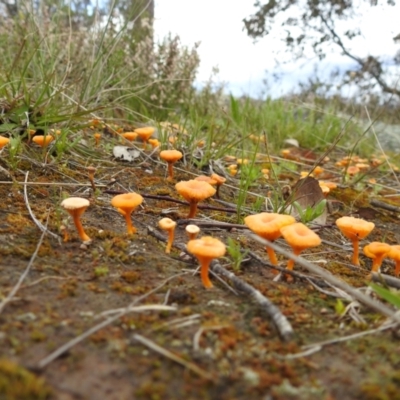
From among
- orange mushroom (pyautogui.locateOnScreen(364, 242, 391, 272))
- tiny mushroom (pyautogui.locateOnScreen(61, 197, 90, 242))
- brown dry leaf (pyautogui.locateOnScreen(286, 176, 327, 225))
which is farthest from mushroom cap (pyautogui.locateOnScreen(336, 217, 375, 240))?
tiny mushroom (pyautogui.locateOnScreen(61, 197, 90, 242))

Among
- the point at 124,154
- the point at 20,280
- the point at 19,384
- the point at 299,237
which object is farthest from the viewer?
the point at 124,154

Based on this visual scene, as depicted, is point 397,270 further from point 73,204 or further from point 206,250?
point 73,204

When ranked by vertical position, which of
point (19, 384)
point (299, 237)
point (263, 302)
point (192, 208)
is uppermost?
point (299, 237)

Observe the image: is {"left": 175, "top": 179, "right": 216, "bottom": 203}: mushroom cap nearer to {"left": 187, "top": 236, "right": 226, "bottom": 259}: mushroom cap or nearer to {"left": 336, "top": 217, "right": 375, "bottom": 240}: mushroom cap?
{"left": 187, "top": 236, "right": 226, "bottom": 259}: mushroom cap

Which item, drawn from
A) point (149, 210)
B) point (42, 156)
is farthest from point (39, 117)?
point (149, 210)

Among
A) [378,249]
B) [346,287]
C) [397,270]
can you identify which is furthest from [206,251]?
[397,270]

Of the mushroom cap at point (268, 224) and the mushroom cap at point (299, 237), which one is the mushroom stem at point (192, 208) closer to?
the mushroom cap at point (268, 224)

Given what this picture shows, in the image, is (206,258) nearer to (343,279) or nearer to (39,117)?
(343,279)

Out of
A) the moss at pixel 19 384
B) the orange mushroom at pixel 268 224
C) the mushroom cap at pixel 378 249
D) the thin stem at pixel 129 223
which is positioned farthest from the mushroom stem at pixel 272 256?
the moss at pixel 19 384
